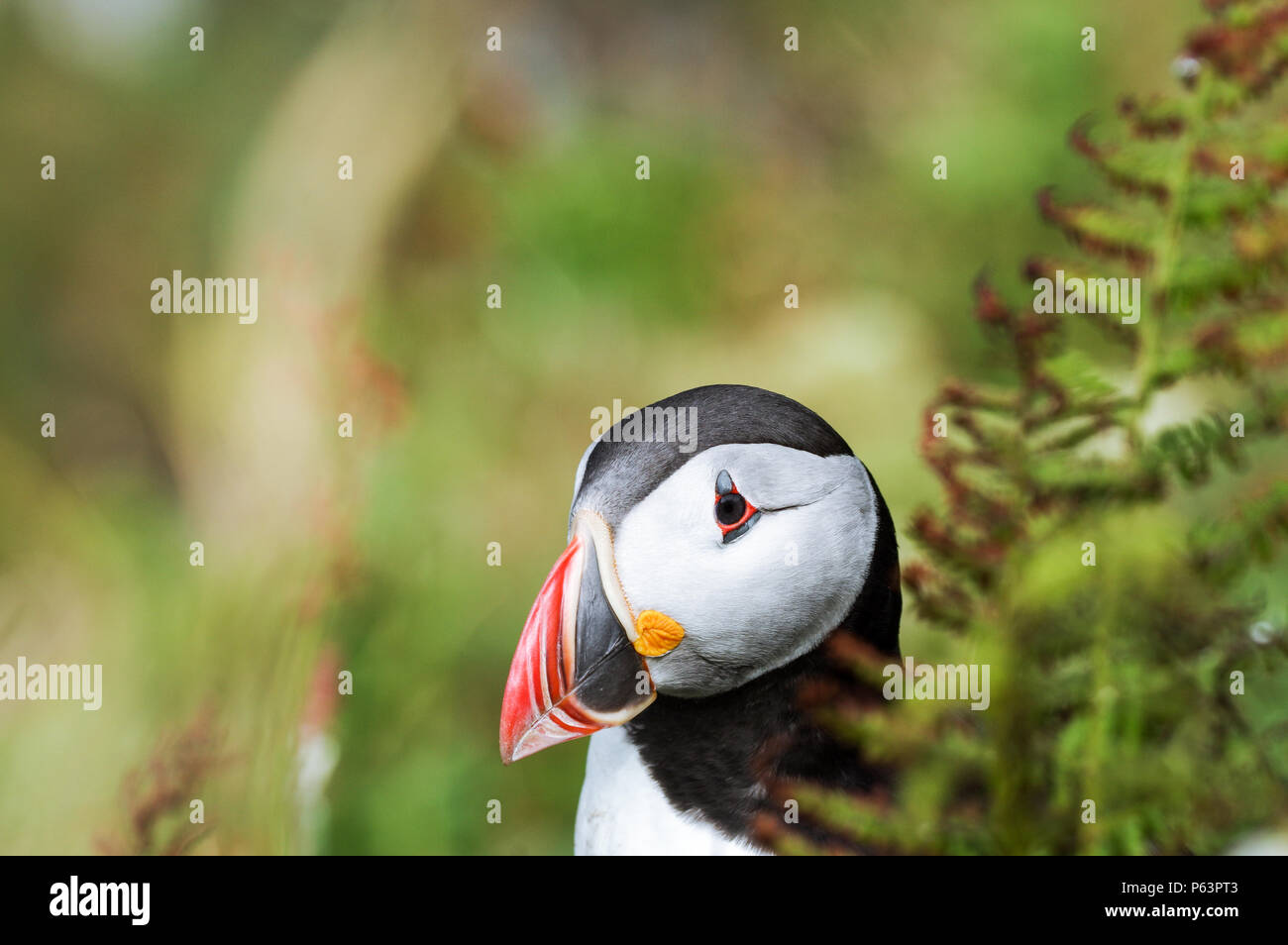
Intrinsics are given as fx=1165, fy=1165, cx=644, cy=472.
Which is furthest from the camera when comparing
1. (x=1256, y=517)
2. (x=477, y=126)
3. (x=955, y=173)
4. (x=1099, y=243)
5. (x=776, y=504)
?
(x=477, y=126)

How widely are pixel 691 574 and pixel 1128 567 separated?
0.86 meters

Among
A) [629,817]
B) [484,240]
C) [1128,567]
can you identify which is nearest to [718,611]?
[629,817]

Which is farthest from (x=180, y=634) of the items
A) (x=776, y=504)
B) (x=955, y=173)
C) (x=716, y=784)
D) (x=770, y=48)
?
(x=770, y=48)

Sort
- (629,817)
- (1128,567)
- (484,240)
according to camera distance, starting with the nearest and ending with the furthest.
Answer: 1. (1128,567)
2. (629,817)
3. (484,240)

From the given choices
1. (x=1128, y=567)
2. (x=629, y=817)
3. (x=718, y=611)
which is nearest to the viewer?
(x=1128, y=567)

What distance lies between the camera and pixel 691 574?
1.35m

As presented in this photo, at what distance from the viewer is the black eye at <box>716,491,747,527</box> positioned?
4.47 feet

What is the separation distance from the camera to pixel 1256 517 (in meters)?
0.47

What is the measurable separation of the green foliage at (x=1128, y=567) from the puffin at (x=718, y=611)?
2.63 ft

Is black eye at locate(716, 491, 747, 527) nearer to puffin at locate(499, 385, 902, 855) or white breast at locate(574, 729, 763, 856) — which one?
puffin at locate(499, 385, 902, 855)

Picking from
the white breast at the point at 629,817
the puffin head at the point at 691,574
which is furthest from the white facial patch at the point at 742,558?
the white breast at the point at 629,817

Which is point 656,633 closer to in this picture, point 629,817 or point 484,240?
point 629,817
